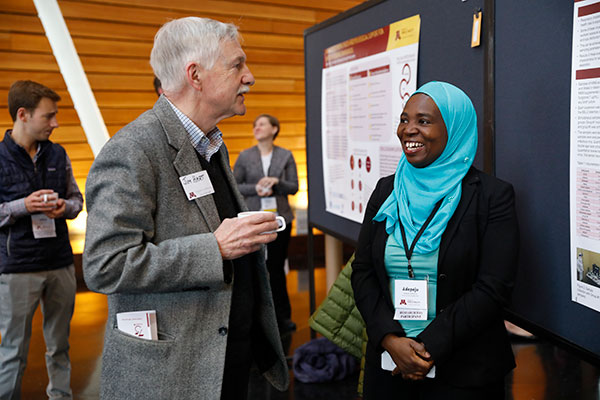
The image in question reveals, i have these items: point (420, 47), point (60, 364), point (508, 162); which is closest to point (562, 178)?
point (508, 162)

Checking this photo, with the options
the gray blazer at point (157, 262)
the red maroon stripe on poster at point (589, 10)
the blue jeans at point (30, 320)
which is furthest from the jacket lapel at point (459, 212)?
the blue jeans at point (30, 320)

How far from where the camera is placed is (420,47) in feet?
7.18

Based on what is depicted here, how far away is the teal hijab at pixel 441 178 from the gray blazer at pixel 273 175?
2.73 meters

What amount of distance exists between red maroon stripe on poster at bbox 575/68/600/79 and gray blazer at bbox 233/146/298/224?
119 inches

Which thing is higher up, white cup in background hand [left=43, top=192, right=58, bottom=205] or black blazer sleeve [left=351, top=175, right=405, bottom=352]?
white cup in background hand [left=43, top=192, right=58, bottom=205]

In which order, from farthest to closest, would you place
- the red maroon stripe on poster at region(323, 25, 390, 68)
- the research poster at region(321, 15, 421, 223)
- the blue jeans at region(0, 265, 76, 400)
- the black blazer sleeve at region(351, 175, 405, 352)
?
the blue jeans at region(0, 265, 76, 400) < the red maroon stripe on poster at region(323, 25, 390, 68) < the research poster at region(321, 15, 421, 223) < the black blazer sleeve at region(351, 175, 405, 352)

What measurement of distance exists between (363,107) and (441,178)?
1.22 metres

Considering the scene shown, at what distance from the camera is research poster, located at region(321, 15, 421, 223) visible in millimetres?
2322

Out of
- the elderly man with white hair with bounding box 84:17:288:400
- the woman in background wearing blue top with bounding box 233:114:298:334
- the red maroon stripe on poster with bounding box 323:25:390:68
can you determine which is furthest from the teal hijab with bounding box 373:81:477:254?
the woman in background wearing blue top with bounding box 233:114:298:334

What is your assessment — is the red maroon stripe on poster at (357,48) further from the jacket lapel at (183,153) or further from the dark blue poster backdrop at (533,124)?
the jacket lapel at (183,153)

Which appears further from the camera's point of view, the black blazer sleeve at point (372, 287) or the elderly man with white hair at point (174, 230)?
the black blazer sleeve at point (372, 287)

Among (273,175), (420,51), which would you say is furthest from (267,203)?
(420,51)

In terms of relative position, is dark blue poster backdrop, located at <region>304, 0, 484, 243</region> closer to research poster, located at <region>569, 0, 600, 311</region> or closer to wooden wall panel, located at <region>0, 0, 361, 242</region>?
research poster, located at <region>569, 0, 600, 311</region>

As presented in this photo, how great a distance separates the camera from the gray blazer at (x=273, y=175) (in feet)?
14.2
